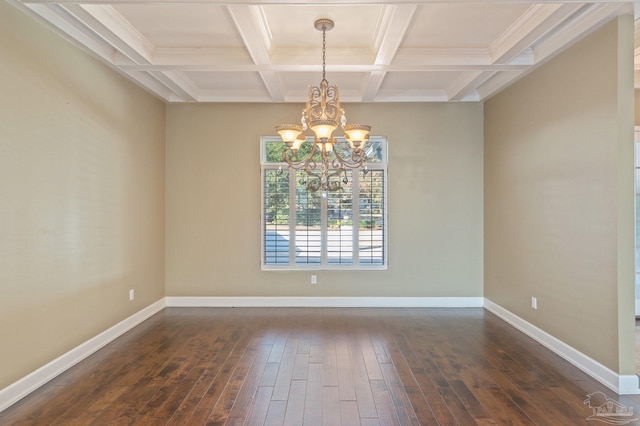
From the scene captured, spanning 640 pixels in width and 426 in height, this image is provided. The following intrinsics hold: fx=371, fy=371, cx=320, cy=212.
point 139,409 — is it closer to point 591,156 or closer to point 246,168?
point 246,168

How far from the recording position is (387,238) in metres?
5.29

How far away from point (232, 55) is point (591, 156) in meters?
3.48

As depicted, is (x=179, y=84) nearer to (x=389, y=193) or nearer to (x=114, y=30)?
(x=114, y=30)

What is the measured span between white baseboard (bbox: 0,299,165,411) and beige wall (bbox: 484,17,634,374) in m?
4.50

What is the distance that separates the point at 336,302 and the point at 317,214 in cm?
128

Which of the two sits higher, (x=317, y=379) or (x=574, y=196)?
(x=574, y=196)

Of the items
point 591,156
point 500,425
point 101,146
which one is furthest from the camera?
point 101,146

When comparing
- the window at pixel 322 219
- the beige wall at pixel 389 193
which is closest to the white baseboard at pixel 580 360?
the beige wall at pixel 389 193

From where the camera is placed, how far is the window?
5344 millimetres

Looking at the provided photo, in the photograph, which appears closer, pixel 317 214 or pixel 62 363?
pixel 62 363

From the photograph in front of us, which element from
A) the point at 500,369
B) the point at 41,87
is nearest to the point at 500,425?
the point at 500,369

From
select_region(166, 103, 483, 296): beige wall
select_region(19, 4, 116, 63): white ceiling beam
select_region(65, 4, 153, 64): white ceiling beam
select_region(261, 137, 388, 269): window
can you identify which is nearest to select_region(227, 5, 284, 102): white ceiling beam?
select_region(65, 4, 153, 64): white ceiling beam

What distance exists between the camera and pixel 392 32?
320 centimetres

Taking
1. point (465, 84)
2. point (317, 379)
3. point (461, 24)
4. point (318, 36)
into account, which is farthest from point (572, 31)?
point (317, 379)
